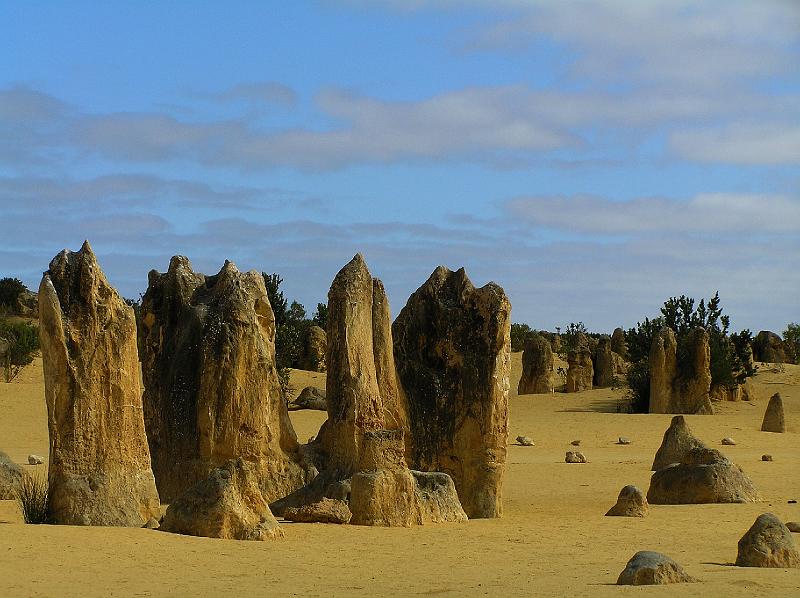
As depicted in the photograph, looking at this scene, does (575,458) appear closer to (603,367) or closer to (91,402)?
(91,402)

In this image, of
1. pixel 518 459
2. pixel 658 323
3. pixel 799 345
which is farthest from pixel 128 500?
pixel 799 345

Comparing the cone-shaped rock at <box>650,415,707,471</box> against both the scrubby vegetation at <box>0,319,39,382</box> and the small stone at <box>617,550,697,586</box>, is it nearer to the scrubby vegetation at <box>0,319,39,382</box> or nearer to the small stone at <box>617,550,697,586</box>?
the small stone at <box>617,550,697,586</box>

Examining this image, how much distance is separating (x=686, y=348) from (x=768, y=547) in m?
24.3

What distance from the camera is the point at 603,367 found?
44.7 metres

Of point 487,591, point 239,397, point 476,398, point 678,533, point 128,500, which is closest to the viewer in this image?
point 487,591

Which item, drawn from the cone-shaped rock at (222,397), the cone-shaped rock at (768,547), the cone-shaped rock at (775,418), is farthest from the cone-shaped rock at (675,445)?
the cone-shaped rock at (768,547)

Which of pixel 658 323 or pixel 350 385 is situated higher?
pixel 658 323

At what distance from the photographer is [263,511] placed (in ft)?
43.8

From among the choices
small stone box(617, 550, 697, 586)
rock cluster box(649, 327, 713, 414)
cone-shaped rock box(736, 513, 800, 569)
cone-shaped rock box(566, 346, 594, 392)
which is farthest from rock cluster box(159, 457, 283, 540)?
cone-shaped rock box(566, 346, 594, 392)

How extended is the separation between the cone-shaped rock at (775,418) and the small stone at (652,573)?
21516mm

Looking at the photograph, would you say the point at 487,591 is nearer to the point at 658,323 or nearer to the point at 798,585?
the point at 798,585

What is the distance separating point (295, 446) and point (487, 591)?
7065 millimetres

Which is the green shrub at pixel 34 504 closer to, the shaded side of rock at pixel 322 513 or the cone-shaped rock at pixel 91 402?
the cone-shaped rock at pixel 91 402

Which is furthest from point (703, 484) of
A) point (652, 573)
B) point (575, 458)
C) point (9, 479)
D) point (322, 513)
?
point (9, 479)
